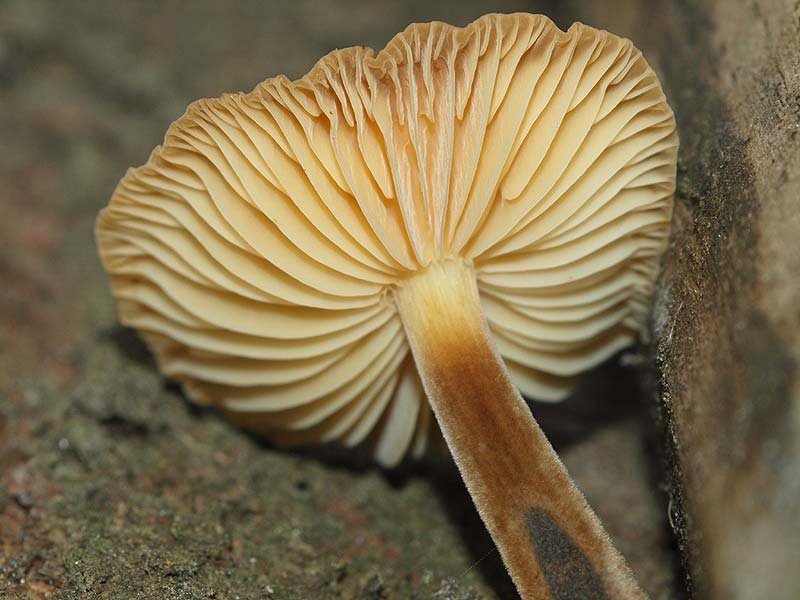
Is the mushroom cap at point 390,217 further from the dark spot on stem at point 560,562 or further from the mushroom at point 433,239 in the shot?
the dark spot on stem at point 560,562

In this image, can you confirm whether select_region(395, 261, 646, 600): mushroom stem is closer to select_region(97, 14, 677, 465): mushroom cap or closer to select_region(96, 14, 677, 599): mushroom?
select_region(96, 14, 677, 599): mushroom

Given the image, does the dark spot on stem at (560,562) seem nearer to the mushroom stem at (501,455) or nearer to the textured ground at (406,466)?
the mushroom stem at (501,455)

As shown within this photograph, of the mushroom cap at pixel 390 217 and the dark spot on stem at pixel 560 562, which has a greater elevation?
the mushroom cap at pixel 390 217

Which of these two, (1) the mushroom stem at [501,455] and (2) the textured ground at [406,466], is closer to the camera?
(2) the textured ground at [406,466]

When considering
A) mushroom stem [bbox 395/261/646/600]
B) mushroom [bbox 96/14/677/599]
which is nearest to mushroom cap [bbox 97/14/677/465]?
mushroom [bbox 96/14/677/599]

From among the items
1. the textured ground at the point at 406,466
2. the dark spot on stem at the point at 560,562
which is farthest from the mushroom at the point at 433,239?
the textured ground at the point at 406,466

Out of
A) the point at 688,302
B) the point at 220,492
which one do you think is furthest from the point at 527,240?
the point at 220,492

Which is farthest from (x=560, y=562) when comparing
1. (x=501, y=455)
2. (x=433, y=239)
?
(x=433, y=239)
